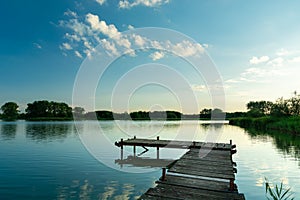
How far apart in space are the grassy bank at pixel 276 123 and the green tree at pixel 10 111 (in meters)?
127

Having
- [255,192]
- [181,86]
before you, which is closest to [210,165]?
[255,192]

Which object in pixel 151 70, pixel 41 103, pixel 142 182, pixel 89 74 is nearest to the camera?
pixel 142 182

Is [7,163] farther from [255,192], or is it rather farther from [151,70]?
[255,192]

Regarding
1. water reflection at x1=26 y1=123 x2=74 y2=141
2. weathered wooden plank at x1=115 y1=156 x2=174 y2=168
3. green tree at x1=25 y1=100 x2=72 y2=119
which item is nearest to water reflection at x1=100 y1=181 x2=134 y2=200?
weathered wooden plank at x1=115 y1=156 x2=174 y2=168

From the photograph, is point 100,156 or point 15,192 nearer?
point 15,192

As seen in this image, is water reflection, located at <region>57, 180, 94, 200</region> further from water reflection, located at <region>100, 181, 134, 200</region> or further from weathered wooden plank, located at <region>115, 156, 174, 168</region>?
weathered wooden plank, located at <region>115, 156, 174, 168</region>

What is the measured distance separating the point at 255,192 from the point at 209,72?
11.4m

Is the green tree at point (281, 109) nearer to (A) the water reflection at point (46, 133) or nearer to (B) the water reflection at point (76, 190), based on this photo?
(A) the water reflection at point (46, 133)

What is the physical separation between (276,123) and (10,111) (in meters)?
145

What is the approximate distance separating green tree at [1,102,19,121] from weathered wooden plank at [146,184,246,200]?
163 metres

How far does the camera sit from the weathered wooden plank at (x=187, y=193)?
26.5 feet

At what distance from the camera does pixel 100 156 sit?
25547mm

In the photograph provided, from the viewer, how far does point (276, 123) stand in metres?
61.3

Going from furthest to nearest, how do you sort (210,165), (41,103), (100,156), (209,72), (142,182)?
(41,103), (100,156), (209,72), (142,182), (210,165)
